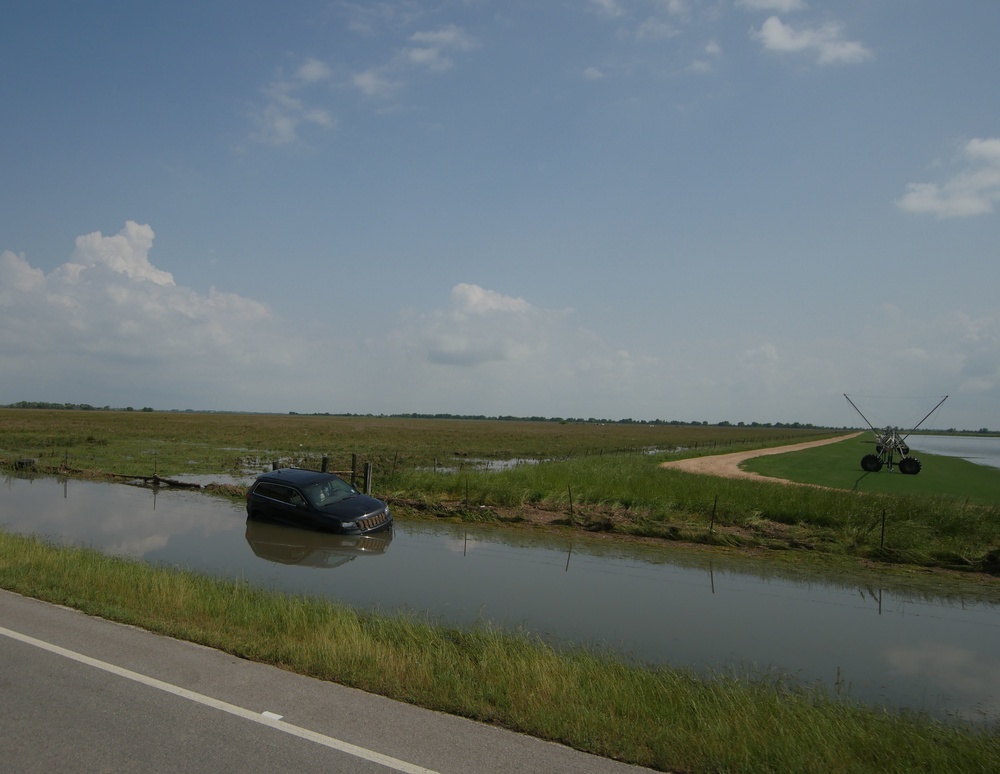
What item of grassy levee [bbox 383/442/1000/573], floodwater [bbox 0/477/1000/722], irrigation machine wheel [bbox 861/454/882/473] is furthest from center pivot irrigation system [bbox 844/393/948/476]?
floodwater [bbox 0/477/1000/722]

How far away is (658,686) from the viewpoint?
8031mm

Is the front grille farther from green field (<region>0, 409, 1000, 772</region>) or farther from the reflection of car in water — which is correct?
green field (<region>0, 409, 1000, 772</region>)

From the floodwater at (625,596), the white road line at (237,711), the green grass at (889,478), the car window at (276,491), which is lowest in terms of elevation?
the floodwater at (625,596)

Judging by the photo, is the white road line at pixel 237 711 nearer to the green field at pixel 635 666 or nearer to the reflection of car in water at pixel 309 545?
the green field at pixel 635 666

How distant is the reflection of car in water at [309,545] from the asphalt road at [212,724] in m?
8.97

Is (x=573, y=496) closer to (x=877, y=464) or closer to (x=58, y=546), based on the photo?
(x=58, y=546)

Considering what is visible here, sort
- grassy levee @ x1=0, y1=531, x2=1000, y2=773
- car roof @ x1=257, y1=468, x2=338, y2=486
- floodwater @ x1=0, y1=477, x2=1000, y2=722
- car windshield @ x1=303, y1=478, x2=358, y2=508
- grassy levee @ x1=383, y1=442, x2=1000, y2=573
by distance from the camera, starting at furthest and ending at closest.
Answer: car roof @ x1=257, y1=468, x2=338, y2=486 → car windshield @ x1=303, y1=478, x2=358, y2=508 → grassy levee @ x1=383, y1=442, x2=1000, y2=573 → floodwater @ x1=0, y1=477, x2=1000, y2=722 → grassy levee @ x1=0, y1=531, x2=1000, y2=773

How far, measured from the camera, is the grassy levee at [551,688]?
6.17 metres

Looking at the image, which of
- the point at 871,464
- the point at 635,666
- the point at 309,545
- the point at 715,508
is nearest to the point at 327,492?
the point at 309,545

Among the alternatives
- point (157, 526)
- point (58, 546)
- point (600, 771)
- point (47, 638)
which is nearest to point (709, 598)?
point (600, 771)

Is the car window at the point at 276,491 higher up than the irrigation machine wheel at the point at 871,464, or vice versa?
the car window at the point at 276,491

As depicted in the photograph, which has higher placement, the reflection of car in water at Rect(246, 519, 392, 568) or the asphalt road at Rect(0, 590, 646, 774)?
the asphalt road at Rect(0, 590, 646, 774)

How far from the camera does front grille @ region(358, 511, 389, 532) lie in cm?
1909

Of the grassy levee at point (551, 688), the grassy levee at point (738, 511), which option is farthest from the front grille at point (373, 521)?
the grassy levee at point (551, 688)
